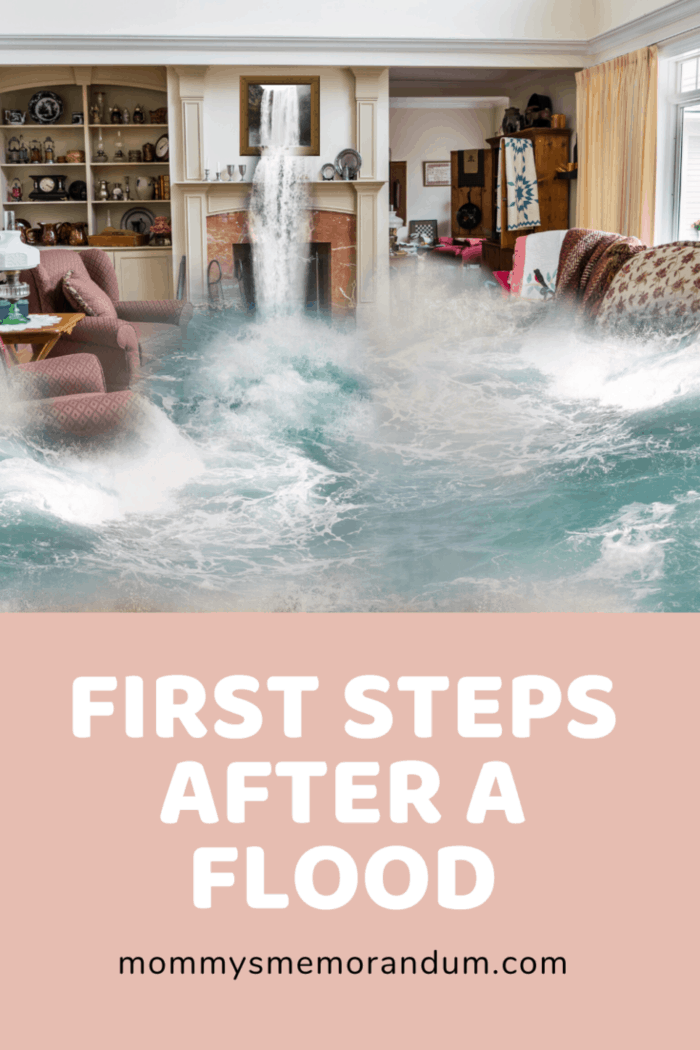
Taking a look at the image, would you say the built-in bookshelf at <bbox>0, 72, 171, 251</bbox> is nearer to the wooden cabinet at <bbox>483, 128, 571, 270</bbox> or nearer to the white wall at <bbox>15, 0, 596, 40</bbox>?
the white wall at <bbox>15, 0, 596, 40</bbox>

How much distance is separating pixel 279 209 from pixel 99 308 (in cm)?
300

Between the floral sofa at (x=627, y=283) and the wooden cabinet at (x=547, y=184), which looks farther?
the wooden cabinet at (x=547, y=184)

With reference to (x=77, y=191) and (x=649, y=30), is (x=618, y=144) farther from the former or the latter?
(x=77, y=191)

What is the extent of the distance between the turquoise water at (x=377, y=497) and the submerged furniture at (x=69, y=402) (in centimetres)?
6

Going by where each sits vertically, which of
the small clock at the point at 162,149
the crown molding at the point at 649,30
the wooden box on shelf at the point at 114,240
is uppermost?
the crown molding at the point at 649,30

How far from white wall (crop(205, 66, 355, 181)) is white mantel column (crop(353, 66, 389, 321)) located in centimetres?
11

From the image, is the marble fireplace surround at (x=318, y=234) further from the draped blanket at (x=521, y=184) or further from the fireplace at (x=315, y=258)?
the draped blanket at (x=521, y=184)

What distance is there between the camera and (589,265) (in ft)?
13.6

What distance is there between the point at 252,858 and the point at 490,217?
837 centimetres

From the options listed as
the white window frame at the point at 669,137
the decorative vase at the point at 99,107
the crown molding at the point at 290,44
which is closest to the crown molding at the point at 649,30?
the white window frame at the point at 669,137

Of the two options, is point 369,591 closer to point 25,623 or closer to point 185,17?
point 25,623

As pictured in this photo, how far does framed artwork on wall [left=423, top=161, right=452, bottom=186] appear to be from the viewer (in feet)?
31.3

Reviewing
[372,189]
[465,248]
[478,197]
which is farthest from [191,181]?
[478,197]

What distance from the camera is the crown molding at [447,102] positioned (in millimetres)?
9289
